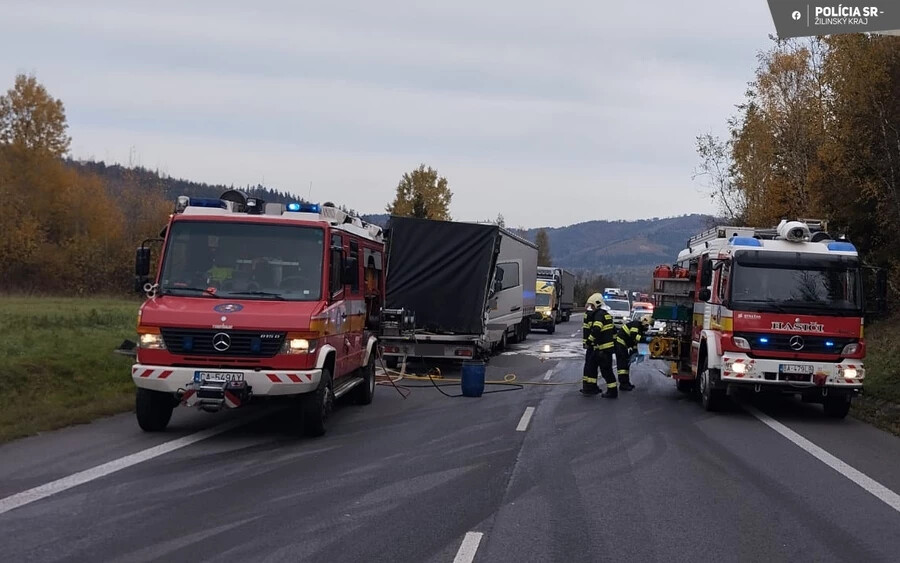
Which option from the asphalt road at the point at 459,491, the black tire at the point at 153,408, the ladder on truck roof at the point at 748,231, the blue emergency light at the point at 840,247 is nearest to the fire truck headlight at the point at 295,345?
the asphalt road at the point at 459,491

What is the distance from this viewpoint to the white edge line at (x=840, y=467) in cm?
806

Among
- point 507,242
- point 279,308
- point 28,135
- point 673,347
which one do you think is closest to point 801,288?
point 673,347

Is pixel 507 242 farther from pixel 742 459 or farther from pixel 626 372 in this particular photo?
pixel 742 459

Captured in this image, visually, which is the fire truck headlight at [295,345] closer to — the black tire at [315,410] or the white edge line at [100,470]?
the black tire at [315,410]

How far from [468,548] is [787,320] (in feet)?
28.5

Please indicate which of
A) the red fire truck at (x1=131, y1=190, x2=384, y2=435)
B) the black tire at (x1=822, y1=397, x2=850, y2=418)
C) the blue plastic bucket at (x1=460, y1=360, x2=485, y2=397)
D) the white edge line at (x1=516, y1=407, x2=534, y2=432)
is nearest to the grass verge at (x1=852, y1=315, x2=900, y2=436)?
the black tire at (x1=822, y1=397, x2=850, y2=418)

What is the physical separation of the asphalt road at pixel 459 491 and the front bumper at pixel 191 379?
65cm

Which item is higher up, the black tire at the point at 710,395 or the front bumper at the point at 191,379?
the front bumper at the point at 191,379

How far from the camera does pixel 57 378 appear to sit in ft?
46.6

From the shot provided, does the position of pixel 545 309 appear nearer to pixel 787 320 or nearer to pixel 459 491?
pixel 787 320

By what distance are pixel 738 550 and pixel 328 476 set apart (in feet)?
12.5

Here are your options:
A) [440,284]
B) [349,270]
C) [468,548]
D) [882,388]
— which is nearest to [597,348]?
[440,284]

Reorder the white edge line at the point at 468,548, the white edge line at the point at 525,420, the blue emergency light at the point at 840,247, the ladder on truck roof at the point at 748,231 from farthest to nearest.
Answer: the ladder on truck roof at the point at 748,231 → the blue emergency light at the point at 840,247 → the white edge line at the point at 525,420 → the white edge line at the point at 468,548

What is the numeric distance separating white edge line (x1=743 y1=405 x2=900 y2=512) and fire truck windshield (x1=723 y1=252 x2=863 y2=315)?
1812 millimetres
